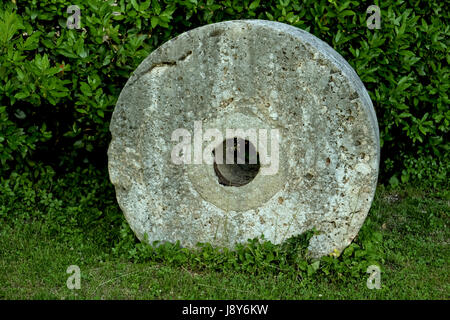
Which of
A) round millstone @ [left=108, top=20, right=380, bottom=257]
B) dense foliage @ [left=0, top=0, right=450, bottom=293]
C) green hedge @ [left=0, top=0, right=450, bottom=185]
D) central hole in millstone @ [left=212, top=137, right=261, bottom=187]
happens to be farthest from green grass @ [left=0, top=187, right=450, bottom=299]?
green hedge @ [left=0, top=0, right=450, bottom=185]

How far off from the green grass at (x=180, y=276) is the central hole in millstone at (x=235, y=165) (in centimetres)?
66

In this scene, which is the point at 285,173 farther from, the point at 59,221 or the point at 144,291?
the point at 59,221

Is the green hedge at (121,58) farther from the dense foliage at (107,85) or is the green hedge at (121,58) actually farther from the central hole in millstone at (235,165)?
the central hole in millstone at (235,165)

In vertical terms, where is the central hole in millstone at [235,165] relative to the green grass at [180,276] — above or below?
above

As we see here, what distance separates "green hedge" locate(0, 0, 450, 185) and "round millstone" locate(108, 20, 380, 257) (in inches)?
33.7

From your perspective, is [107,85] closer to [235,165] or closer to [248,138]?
[235,165]

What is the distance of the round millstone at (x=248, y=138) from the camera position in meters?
4.19

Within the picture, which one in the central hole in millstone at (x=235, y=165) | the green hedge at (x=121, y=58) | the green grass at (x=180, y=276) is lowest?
the green grass at (x=180, y=276)

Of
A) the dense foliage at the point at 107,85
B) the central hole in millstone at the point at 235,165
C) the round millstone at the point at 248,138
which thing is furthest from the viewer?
the dense foliage at the point at 107,85

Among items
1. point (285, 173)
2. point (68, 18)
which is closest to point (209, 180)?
point (285, 173)

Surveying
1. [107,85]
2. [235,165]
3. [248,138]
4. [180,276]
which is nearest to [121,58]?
[107,85]

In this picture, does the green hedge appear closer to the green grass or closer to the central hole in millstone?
the green grass

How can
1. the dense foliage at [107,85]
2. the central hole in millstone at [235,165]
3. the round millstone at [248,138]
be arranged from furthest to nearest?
1. the dense foliage at [107,85]
2. the central hole in millstone at [235,165]
3. the round millstone at [248,138]

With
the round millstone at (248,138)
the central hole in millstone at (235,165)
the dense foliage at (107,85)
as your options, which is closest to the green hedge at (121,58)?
the dense foliage at (107,85)
